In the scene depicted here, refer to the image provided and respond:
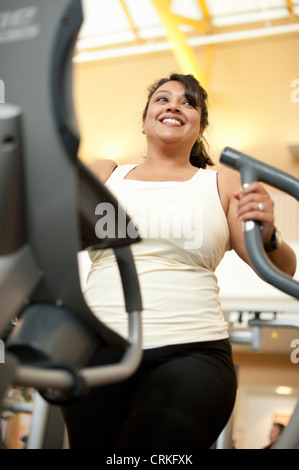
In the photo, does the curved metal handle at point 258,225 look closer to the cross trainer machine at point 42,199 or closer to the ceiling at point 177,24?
the cross trainer machine at point 42,199

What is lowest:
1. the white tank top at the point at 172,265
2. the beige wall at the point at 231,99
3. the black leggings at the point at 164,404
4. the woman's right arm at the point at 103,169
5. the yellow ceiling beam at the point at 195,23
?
the black leggings at the point at 164,404

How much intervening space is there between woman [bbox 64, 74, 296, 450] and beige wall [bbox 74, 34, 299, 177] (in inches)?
290

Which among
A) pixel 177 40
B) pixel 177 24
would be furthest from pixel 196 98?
pixel 177 24

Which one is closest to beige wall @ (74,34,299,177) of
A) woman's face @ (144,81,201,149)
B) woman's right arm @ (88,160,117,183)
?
woman's face @ (144,81,201,149)

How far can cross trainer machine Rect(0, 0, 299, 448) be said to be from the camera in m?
0.73

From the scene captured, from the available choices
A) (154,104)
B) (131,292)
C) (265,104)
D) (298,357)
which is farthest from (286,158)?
(131,292)

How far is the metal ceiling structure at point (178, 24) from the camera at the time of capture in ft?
29.0

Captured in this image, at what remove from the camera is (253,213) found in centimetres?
99

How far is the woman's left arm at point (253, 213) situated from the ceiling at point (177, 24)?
751 cm

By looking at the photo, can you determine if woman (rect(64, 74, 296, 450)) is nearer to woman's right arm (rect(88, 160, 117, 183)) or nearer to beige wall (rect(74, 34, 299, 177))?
woman's right arm (rect(88, 160, 117, 183))

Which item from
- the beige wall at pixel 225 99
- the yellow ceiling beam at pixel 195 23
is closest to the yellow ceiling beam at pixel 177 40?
the yellow ceiling beam at pixel 195 23

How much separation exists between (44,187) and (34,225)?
0.17ft

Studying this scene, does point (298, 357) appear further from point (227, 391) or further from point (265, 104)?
point (227, 391)

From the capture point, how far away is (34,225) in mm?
758
